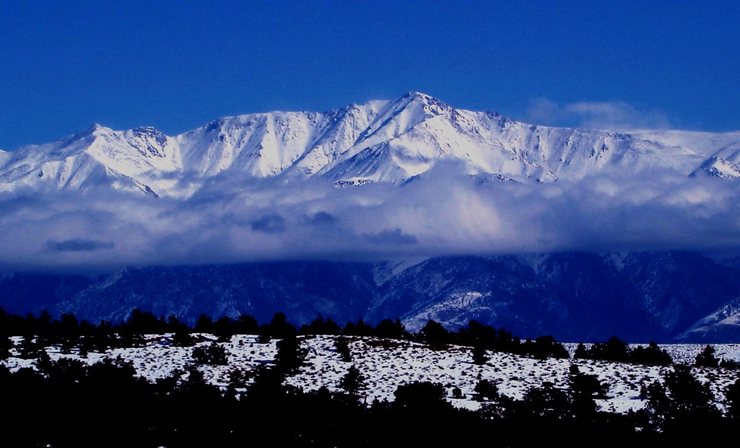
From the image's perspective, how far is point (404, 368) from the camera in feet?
447

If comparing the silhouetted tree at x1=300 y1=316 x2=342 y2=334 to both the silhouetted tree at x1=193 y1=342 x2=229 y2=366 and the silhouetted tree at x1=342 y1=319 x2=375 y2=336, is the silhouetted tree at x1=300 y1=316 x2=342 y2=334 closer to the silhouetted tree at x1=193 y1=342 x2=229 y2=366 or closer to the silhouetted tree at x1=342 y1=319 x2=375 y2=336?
the silhouetted tree at x1=342 y1=319 x2=375 y2=336

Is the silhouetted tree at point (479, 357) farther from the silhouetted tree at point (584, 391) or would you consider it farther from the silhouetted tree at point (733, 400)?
the silhouetted tree at point (733, 400)

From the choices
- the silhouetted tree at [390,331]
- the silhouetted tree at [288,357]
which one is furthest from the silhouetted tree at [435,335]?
the silhouetted tree at [288,357]

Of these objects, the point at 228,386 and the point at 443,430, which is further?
the point at 228,386

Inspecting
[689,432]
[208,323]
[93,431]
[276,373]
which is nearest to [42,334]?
[208,323]

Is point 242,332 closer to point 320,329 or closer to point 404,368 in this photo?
point 320,329

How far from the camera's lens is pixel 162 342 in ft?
490

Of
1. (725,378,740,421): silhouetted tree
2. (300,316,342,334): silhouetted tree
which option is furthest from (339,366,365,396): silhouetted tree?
(300,316,342,334): silhouetted tree

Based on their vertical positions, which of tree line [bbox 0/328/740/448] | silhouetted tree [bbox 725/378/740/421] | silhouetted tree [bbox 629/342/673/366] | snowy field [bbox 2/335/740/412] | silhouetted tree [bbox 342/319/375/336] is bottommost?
tree line [bbox 0/328/740/448]

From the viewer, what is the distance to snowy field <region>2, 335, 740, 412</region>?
126375 millimetres

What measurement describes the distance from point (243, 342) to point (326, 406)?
48.9 metres

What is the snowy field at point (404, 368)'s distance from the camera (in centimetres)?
12638

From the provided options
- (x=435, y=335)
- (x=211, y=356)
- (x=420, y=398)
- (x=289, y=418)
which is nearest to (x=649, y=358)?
(x=435, y=335)

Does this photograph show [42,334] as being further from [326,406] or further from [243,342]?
[326,406]
